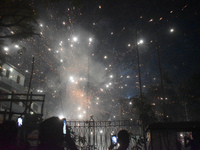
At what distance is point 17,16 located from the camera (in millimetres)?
7719

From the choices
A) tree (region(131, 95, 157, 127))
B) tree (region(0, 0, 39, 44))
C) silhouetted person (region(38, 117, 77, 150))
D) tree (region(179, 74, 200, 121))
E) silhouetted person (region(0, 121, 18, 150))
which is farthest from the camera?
tree (region(179, 74, 200, 121))

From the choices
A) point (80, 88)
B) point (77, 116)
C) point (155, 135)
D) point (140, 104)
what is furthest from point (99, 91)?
point (155, 135)

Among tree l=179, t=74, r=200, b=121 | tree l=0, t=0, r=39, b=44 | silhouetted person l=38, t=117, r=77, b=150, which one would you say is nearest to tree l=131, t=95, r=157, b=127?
tree l=0, t=0, r=39, b=44

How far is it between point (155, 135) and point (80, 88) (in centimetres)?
5265

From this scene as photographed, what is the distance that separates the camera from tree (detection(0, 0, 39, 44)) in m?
6.74

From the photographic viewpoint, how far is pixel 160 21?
46.6 ft

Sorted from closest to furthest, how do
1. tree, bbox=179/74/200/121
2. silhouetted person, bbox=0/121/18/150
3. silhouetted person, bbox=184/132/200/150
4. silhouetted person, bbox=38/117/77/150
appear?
silhouetted person, bbox=38/117/77/150
silhouetted person, bbox=0/121/18/150
silhouetted person, bbox=184/132/200/150
tree, bbox=179/74/200/121

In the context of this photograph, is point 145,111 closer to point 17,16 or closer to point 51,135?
point 51,135

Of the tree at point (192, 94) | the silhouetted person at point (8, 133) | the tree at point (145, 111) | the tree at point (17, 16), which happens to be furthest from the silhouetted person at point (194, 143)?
the tree at point (192, 94)

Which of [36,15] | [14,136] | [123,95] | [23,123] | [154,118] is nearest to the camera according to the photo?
[14,136]

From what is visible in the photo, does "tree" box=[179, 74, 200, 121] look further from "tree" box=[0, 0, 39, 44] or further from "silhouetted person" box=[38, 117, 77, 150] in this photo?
"silhouetted person" box=[38, 117, 77, 150]

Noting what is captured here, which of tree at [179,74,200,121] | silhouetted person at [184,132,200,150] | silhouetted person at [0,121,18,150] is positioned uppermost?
tree at [179,74,200,121]

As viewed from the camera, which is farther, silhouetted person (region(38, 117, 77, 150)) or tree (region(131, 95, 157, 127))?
tree (region(131, 95, 157, 127))

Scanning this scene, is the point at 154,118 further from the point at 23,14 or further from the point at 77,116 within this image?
the point at 77,116
